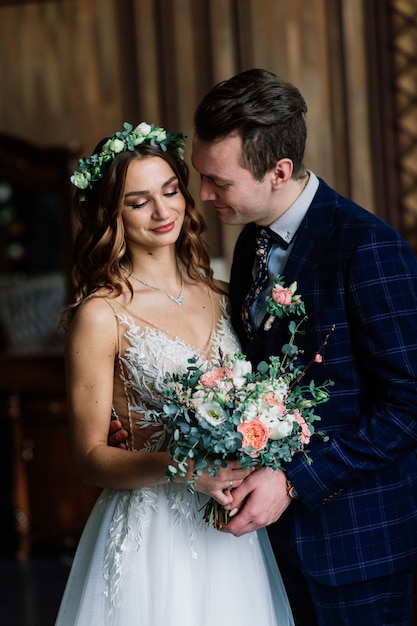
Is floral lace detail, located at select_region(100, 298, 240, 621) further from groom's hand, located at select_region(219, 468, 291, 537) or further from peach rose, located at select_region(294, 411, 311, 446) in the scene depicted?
peach rose, located at select_region(294, 411, 311, 446)

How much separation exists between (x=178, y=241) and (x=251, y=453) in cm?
102

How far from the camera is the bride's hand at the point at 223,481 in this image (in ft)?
6.72

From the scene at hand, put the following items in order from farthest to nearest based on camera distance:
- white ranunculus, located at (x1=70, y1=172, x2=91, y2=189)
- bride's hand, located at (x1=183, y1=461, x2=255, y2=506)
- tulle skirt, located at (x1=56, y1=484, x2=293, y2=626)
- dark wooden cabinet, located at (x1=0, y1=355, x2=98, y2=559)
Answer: dark wooden cabinet, located at (x1=0, y1=355, x2=98, y2=559) → white ranunculus, located at (x1=70, y1=172, x2=91, y2=189) → tulle skirt, located at (x1=56, y1=484, x2=293, y2=626) → bride's hand, located at (x1=183, y1=461, x2=255, y2=506)

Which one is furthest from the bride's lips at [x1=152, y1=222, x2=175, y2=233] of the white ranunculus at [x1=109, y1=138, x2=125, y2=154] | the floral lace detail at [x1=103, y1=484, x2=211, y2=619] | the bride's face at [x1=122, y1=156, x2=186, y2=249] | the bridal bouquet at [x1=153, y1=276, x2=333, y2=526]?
the floral lace detail at [x1=103, y1=484, x2=211, y2=619]

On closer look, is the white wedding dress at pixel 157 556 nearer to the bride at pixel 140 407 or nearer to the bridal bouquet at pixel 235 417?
the bride at pixel 140 407

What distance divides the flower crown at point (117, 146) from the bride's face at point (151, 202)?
61mm

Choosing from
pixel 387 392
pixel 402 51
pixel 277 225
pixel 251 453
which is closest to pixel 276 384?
pixel 251 453

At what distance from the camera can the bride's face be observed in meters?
2.51

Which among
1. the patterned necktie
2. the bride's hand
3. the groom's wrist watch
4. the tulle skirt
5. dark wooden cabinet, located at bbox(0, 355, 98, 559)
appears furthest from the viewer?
dark wooden cabinet, located at bbox(0, 355, 98, 559)

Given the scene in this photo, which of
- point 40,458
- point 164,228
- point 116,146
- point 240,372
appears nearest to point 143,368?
point 164,228

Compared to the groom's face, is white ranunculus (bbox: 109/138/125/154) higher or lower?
higher

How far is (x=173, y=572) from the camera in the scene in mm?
2354

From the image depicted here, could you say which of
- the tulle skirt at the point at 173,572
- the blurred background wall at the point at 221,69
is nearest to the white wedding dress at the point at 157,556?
the tulle skirt at the point at 173,572

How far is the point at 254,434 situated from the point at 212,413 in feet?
0.33
